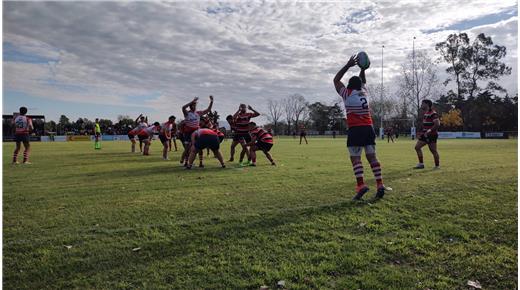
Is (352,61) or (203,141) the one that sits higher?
(352,61)

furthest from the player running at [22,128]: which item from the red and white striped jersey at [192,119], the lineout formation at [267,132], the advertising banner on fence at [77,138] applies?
the advertising banner on fence at [77,138]

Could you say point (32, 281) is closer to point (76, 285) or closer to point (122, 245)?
point (76, 285)

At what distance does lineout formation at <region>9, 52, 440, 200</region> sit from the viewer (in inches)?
262

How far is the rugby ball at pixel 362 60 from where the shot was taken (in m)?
6.57

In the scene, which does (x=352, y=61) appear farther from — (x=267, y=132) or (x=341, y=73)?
(x=267, y=132)

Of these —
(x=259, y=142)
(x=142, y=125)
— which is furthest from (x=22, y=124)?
(x=259, y=142)

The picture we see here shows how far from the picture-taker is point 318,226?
4.92m

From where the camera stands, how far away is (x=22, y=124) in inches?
542

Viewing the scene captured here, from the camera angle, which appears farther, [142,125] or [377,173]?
[142,125]

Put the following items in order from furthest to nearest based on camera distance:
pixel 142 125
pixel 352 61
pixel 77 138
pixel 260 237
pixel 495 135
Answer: pixel 495 135
pixel 77 138
pixel 142 125
pixel 352 61
pixel 260 237

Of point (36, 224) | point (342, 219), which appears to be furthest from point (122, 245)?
point (342, 219)

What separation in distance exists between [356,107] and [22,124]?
12.6 m

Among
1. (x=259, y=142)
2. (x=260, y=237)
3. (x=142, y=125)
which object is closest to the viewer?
(x=260, y=237)

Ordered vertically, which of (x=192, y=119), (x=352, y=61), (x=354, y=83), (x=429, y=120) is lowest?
(x=429, y=120)
